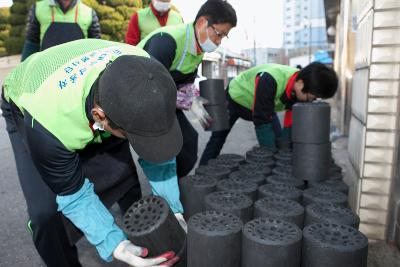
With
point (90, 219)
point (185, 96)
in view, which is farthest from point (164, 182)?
point (185, 96)

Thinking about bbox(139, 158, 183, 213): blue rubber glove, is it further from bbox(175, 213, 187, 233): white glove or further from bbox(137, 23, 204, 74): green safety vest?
bbox(137, 23, 204, 74): green safety vest

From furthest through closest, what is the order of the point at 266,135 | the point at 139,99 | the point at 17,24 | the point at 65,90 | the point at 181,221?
the point at 17,24 < the point at 266,135 < the point at 181,221 < the point at 65,90 < the point at 139,99

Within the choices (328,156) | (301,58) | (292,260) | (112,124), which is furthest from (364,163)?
(301,58)

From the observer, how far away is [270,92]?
2.89m

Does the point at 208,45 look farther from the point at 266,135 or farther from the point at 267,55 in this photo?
the point at 267,55

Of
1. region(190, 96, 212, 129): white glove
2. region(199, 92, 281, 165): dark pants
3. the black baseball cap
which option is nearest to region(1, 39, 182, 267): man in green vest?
the black baseball cap

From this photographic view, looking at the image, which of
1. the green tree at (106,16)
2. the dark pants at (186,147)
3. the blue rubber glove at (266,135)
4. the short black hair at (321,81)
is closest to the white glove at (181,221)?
the dark pants at (186,147)

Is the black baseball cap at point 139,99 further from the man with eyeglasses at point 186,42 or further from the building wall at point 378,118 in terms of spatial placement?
the building wall at point 378,118

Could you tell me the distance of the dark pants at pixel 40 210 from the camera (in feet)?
5.14

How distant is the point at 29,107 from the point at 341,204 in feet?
5.41

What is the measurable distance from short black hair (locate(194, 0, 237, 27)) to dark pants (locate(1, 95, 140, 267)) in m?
1.31

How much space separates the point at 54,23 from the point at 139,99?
2.12m

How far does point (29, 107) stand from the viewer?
1.35m

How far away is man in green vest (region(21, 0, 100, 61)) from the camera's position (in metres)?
2.76
